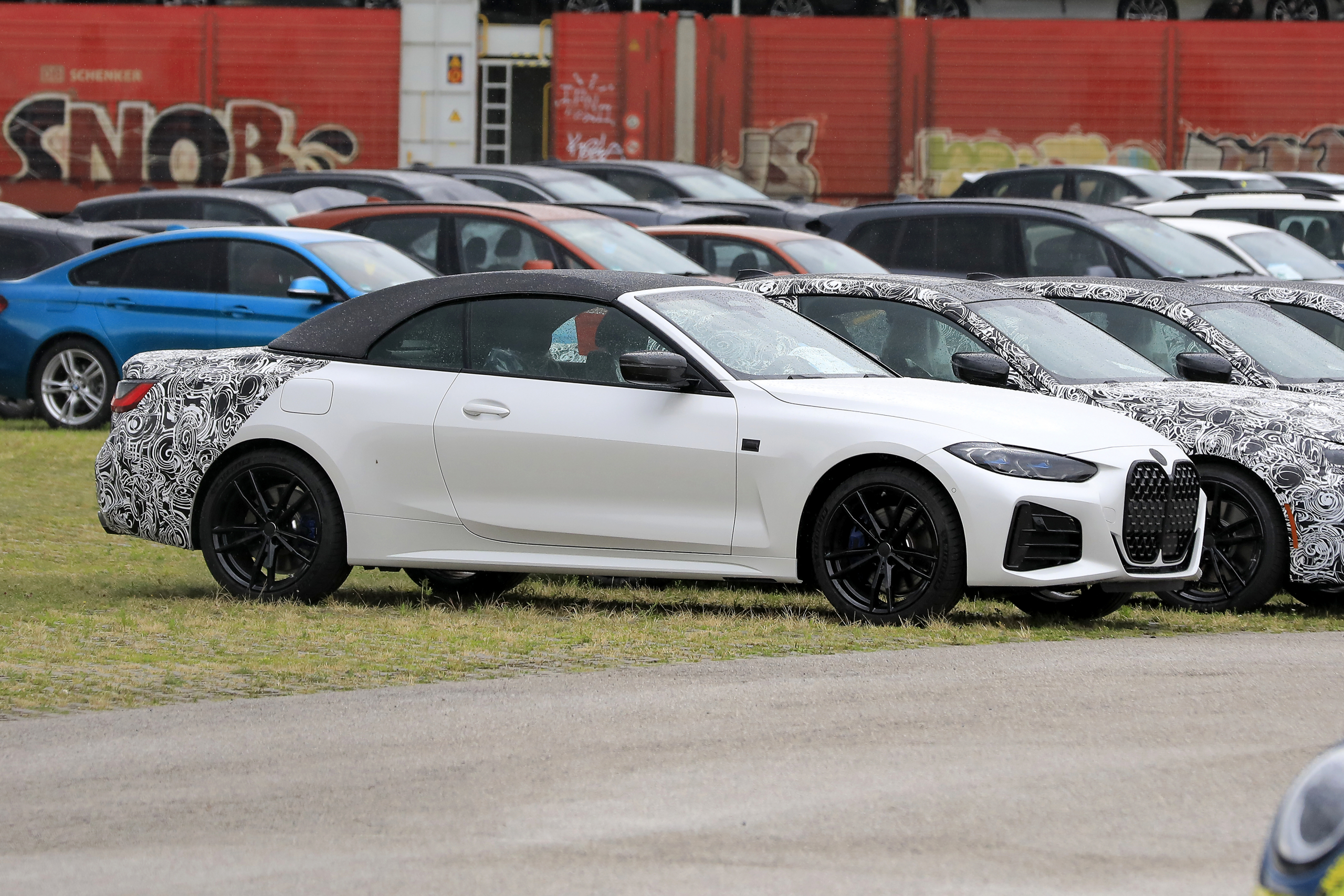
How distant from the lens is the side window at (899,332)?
10.0 metres

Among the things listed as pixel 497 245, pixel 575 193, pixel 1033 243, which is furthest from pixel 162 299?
pixel 575 193

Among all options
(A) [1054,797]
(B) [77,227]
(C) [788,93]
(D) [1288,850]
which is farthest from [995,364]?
(C) [788,93]

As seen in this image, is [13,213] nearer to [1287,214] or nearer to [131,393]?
[1287,214]

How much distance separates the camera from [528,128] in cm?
3088

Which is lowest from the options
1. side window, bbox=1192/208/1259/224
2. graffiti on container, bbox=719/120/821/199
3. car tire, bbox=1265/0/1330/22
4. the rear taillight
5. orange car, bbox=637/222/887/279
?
the rear taillight

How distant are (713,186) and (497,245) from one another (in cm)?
885

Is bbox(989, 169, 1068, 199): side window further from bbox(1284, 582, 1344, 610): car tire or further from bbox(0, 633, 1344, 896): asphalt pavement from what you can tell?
bbox(0, 633, 1344, 896): asphalt pavement

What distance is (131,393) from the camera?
9391 mm

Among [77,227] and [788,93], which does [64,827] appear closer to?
[77,227]

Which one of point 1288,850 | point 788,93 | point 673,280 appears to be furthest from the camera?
point 788,93

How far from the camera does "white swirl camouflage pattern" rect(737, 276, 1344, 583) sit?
9062mm

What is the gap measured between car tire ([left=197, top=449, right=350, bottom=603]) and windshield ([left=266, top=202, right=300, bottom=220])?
10442mm

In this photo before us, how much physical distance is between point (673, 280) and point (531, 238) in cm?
671

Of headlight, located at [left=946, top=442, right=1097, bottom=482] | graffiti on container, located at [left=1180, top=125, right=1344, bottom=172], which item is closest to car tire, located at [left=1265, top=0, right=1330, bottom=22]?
graffiti on container, located at [left=1180, top=125, right=1344, bottom=172]
